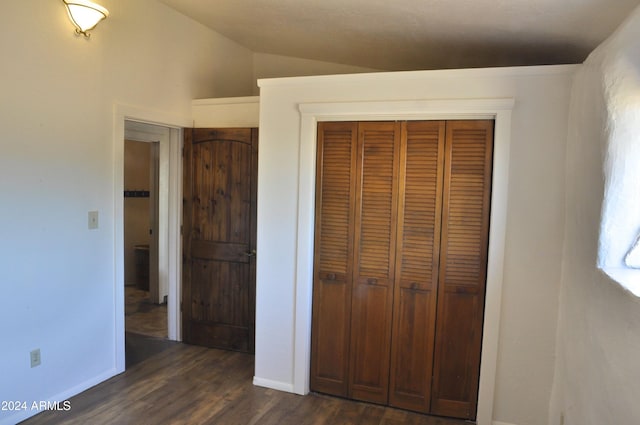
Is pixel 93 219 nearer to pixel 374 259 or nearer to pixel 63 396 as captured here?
pixel 63 396

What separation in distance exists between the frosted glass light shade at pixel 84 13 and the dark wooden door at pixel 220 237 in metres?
1.22

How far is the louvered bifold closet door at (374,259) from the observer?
2.79m

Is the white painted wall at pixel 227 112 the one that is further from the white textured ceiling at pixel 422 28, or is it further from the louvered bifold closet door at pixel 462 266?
the louvered bifold closet door at pixel 462 266

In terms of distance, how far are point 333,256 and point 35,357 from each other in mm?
2032

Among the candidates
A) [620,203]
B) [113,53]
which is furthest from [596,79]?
[113,53]

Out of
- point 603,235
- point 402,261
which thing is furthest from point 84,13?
point 603,235

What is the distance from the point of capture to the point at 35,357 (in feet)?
8.72

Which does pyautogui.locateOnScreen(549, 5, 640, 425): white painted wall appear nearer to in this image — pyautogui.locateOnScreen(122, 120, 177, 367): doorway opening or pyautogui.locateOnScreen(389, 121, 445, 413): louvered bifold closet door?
pyautogui.locateOnScreen(389, 121, 445, 413): louvered bifold closet door

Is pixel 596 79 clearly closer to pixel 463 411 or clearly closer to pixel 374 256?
pixel 374 256

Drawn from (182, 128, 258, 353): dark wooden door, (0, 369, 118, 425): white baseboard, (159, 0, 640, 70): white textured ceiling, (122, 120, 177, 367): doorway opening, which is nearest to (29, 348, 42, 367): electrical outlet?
(0, 369, 118, 425): white baseboard

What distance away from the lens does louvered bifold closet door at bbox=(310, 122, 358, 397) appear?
2885 mm

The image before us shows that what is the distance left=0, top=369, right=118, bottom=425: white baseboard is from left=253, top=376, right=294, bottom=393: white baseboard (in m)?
1.12

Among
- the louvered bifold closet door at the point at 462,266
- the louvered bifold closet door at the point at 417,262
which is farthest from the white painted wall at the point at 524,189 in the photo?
the louvered bifold closet door at the point at 417,262

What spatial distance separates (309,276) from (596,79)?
2045 mm
